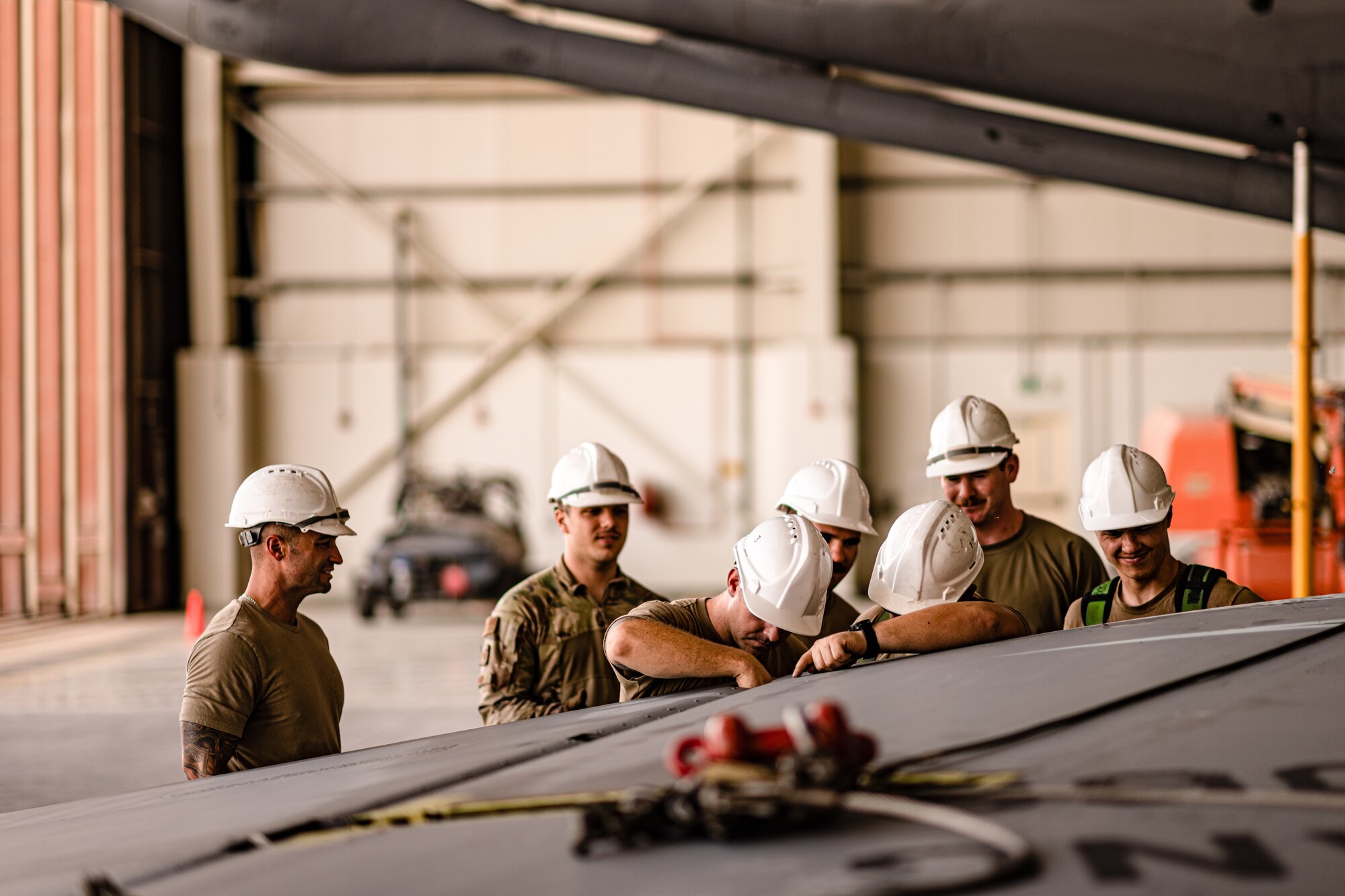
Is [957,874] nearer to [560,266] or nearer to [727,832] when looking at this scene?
[727,832]

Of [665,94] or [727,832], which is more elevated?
[665,94]

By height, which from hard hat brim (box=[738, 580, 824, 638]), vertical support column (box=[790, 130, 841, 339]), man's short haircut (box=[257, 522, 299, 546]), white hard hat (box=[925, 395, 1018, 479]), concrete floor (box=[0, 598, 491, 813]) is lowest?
concrete floor (box=[0, 598, 491, 813])

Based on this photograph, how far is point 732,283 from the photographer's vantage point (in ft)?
51.5

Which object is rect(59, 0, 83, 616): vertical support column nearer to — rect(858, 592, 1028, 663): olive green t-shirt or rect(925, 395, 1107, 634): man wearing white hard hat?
rect(925, 395, 1107, 634): man wearing white hard hat

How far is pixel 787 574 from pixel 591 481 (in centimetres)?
155

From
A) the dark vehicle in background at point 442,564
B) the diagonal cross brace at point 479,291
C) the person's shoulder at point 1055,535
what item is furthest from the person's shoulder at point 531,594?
the diagonal cross brace at point 479,291

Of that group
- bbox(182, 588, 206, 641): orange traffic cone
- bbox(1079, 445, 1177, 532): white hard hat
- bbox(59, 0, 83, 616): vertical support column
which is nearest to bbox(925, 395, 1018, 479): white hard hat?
bbox(1079, 445, 1177, 532): white hard hat

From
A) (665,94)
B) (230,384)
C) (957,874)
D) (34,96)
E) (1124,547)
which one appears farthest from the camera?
(230,384)

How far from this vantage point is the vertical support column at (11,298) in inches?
549

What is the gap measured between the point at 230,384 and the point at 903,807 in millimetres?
15193

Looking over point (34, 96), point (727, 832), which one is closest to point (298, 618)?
point (727, 832)

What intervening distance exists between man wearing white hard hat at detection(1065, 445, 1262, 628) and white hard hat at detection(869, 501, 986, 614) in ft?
2.43

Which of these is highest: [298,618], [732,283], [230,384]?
[732,283]

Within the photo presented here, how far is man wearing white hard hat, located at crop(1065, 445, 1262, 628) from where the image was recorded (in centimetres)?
346
